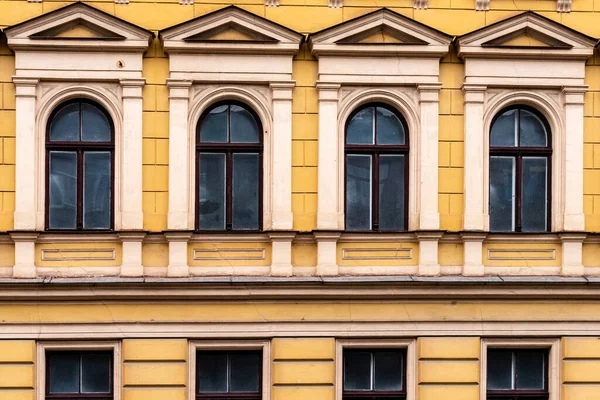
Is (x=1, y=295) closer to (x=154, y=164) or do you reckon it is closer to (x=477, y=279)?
(x=154, y=164)

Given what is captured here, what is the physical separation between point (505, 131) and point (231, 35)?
3.83 m

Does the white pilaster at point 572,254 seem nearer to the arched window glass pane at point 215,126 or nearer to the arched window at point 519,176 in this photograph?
the arched window at point 519,176

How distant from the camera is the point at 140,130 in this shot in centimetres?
1258

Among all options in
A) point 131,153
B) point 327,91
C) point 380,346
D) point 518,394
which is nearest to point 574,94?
point 327,91

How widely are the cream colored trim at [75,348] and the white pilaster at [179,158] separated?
1.71 m

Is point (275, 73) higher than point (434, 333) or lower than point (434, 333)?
higher

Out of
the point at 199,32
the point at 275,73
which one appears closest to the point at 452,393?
the point at 275,73

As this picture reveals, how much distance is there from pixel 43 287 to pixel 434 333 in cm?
498

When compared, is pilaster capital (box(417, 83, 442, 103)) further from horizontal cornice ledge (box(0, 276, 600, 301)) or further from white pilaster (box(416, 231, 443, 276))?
horizontal cornice ledge (box(0, 276, 600, 301))

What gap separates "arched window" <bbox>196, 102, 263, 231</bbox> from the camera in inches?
503

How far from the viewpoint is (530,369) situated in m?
12.9

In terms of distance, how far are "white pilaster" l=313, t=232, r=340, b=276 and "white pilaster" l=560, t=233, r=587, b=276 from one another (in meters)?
2.96

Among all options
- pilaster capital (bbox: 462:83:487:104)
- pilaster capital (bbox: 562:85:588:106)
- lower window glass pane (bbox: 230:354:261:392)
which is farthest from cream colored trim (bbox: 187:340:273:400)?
pilaster capital (bbox: 562:85:588:106)

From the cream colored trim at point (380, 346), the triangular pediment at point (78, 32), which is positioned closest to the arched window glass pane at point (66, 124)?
the triangular pediment at point (78, 32)
